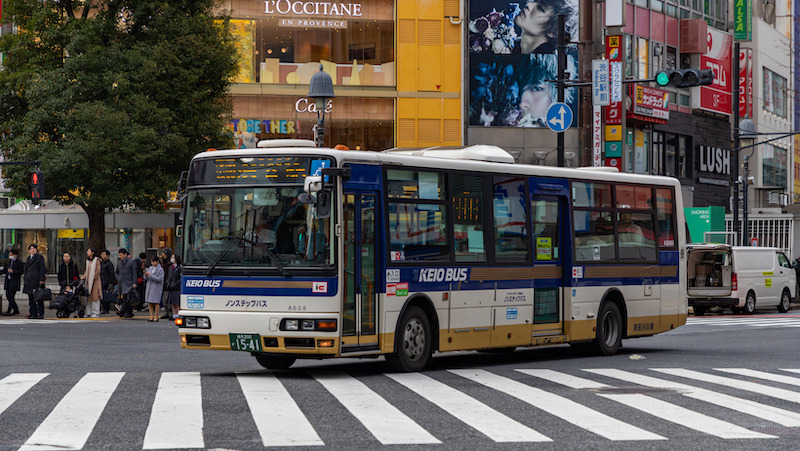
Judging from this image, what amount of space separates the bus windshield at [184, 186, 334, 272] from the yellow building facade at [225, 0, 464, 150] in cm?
2762

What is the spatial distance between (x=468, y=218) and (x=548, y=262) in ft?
6.56

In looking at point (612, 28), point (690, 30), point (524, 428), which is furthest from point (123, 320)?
point (690, 30)

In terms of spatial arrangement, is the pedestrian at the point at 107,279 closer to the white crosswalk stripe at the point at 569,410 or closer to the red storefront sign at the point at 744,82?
the white crosswalk stripe at the point at 569,410

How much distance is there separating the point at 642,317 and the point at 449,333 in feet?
17.0

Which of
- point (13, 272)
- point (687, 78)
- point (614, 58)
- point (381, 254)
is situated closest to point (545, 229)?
point (381, 254)

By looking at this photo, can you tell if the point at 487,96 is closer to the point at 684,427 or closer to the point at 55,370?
the point at 55,370

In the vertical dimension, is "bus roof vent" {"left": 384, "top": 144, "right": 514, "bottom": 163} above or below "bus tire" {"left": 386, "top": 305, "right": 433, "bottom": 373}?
above

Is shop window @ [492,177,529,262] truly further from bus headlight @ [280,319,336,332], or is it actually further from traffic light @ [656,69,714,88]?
traffic light @ [656,69,714,88]

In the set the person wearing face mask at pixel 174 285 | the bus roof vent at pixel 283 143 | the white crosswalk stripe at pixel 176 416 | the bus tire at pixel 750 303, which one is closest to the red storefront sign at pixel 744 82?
the bus tire at pixel 750 303

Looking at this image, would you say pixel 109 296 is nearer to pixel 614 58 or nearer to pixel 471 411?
pixel 471 411

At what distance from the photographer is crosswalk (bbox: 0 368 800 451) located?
931 centimetres

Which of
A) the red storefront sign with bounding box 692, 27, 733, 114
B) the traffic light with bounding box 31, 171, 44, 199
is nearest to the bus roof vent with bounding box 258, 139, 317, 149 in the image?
the traffic light with bounding box 31, 171, 44, 199

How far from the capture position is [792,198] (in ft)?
240

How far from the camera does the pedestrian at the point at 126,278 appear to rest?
29.7 metres
